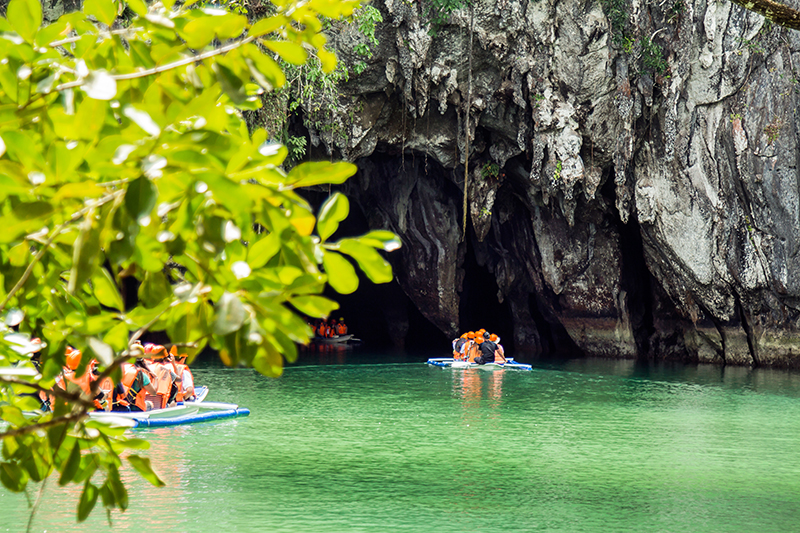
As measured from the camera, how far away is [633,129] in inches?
622

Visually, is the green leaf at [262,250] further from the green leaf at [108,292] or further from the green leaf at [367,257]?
the green leaf at [108,292]

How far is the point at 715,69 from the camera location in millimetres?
15320

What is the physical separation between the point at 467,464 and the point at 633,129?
10.8m

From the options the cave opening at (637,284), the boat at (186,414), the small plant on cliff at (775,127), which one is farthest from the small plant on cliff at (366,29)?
the small plant on cliff at (775,127)

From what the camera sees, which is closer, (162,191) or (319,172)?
(162,191)

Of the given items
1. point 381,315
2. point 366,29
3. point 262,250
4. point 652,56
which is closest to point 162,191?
point 262,250

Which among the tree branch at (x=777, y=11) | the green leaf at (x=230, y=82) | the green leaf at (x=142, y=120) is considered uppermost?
the tree branch at (x=777, y=11)

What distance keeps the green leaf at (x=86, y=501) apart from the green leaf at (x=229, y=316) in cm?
54

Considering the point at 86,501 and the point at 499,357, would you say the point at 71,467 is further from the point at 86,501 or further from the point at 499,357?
the point at 499,357

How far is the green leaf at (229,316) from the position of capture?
3.54 ft

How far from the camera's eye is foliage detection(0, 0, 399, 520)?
1110mm

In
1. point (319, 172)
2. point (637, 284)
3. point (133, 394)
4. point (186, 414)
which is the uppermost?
point (637, 284)

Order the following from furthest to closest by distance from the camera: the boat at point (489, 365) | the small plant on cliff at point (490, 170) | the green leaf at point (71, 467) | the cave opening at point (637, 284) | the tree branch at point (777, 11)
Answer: the cave opening at point (637, 284) → the small plant on cliff at point (490, 170) → the boat at point (489, 365) → the tree branch at point (777, 11) → the green leaf at point (71, 467)

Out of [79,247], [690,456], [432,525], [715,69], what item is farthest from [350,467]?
[715,69]
